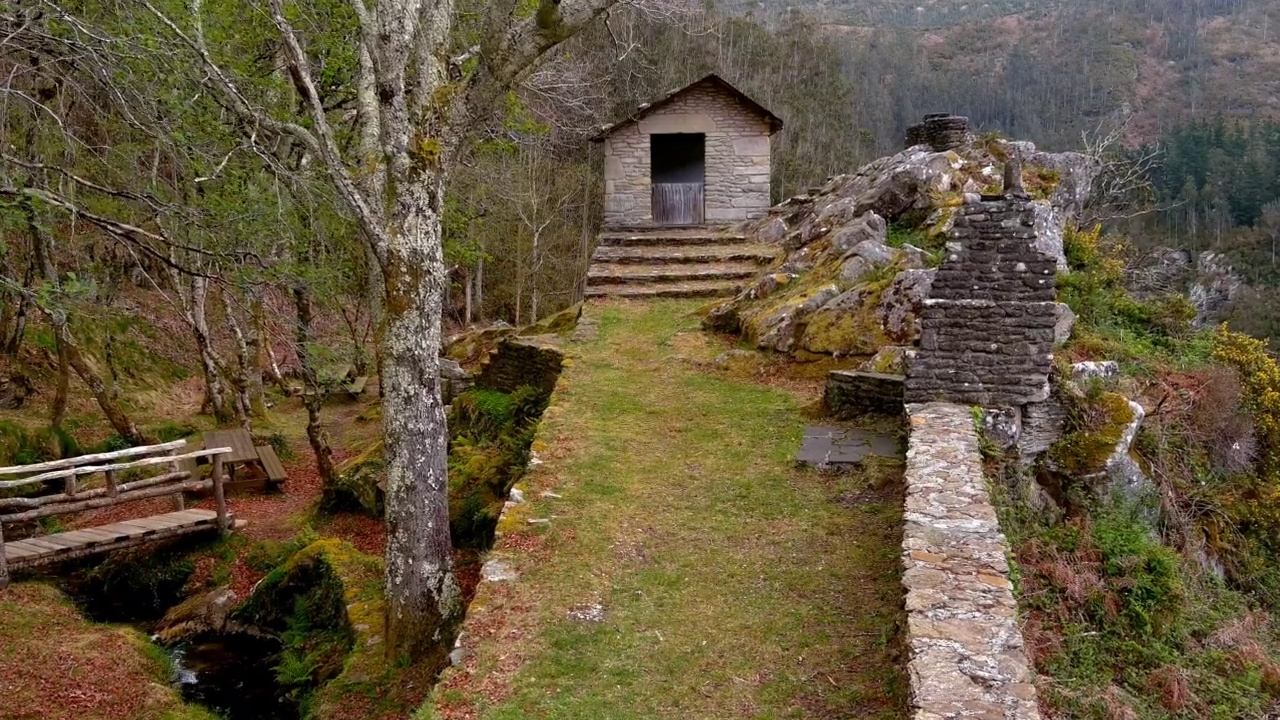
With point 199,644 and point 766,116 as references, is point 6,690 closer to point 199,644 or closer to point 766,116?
point 199,644

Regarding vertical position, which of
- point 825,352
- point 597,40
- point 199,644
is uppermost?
point 597,40

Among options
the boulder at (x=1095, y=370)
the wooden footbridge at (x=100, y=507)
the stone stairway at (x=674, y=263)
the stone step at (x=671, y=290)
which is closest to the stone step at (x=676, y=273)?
the stone stairway at (x=674, y=263)

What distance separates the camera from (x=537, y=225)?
23.5 meters

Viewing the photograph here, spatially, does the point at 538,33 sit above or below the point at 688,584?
above

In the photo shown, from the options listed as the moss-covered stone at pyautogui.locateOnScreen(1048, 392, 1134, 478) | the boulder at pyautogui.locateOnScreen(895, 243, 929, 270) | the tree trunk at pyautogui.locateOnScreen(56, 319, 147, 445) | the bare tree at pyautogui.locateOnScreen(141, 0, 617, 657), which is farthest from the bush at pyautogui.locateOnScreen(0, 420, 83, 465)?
the moss-covered stone at pyautogui.locateOnScreen(1048, 392, 1134, 478)

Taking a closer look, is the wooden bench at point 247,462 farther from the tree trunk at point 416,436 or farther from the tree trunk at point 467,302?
the tree trunk at point 467,302

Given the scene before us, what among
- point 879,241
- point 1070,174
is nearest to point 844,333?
point 879,241

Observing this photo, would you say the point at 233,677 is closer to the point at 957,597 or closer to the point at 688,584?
the point at 688,584

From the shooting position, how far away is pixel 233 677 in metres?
8.25

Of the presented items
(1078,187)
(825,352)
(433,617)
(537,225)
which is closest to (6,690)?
(433,617)

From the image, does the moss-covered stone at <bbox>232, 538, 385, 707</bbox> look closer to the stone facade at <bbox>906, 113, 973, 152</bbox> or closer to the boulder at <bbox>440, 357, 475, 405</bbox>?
the boulder at <bbox>440, 357, 475, 405</bbox>

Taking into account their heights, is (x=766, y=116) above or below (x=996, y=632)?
above

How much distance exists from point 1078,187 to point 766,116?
6422 millimetres

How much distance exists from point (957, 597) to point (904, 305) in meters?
5.83
